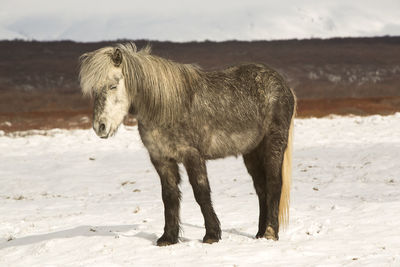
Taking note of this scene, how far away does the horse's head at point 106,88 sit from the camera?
5707mm

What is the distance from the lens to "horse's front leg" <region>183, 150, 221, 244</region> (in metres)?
6.16

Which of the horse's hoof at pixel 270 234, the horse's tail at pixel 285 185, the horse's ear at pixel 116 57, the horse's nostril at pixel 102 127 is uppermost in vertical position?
the horse's ear at pixel 116 57

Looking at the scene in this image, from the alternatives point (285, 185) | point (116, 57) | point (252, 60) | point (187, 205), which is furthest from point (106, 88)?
point (252, 60)

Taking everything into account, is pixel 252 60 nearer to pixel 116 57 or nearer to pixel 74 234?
pixel 74 234

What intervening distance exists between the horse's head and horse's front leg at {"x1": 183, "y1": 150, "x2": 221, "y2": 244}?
83 cm

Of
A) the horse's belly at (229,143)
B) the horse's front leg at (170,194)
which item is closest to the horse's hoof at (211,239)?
the horse's front leg at (170,194)

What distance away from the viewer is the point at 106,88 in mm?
5801

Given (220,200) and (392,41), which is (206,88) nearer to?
(220,200)

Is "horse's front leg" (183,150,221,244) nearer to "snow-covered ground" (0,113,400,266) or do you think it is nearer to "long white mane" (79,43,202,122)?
"snow-covered ground" (0,113,400,266)

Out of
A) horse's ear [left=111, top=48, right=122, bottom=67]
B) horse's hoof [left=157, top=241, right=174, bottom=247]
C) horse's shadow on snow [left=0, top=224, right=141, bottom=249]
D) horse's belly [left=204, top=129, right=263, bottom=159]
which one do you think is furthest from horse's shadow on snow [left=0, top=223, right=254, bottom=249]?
horse's ear [left=111, top=48, right=122, bottom=67]

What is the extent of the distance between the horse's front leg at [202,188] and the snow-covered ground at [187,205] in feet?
0.55

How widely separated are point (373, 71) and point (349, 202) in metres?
23.4

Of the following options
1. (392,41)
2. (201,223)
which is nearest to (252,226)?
(201,223)

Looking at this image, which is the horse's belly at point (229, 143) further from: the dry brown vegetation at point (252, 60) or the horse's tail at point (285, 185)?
the dry brown vegetation at point (252, 60)
